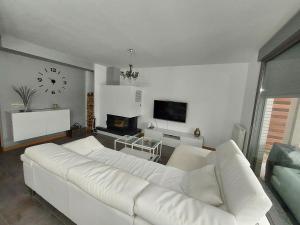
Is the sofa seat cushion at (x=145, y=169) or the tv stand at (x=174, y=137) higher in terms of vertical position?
the sofa seat cushion at (x=145, y=169)

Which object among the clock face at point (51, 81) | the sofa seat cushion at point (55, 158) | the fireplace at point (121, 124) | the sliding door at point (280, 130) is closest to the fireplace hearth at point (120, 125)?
the fireplace at point (121, 124)

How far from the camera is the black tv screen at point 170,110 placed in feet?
13.1

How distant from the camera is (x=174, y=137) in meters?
3.92

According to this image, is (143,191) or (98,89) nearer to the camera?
(143,191)

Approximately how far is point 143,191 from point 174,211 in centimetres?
26

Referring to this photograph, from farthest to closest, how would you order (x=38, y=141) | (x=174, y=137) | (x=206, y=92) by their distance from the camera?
(x=174, y=137)
(x=206, y=92)
(x=38, y=141)

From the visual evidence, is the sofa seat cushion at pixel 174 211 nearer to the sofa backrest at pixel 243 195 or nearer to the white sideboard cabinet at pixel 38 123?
the sofa backrest at pixel 243 195

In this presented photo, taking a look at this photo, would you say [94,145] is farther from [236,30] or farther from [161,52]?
[236,30]

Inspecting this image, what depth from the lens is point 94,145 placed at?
2299mm

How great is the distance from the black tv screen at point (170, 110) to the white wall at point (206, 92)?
0.60 ft

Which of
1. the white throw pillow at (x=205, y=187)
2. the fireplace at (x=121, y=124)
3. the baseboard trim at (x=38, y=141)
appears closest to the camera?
the white throw pillow at (x=205, y=187)

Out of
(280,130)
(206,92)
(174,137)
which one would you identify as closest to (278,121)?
(280,130)

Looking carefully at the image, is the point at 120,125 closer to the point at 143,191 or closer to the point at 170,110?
the point at 170,110

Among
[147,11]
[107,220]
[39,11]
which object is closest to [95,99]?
[39,11]
